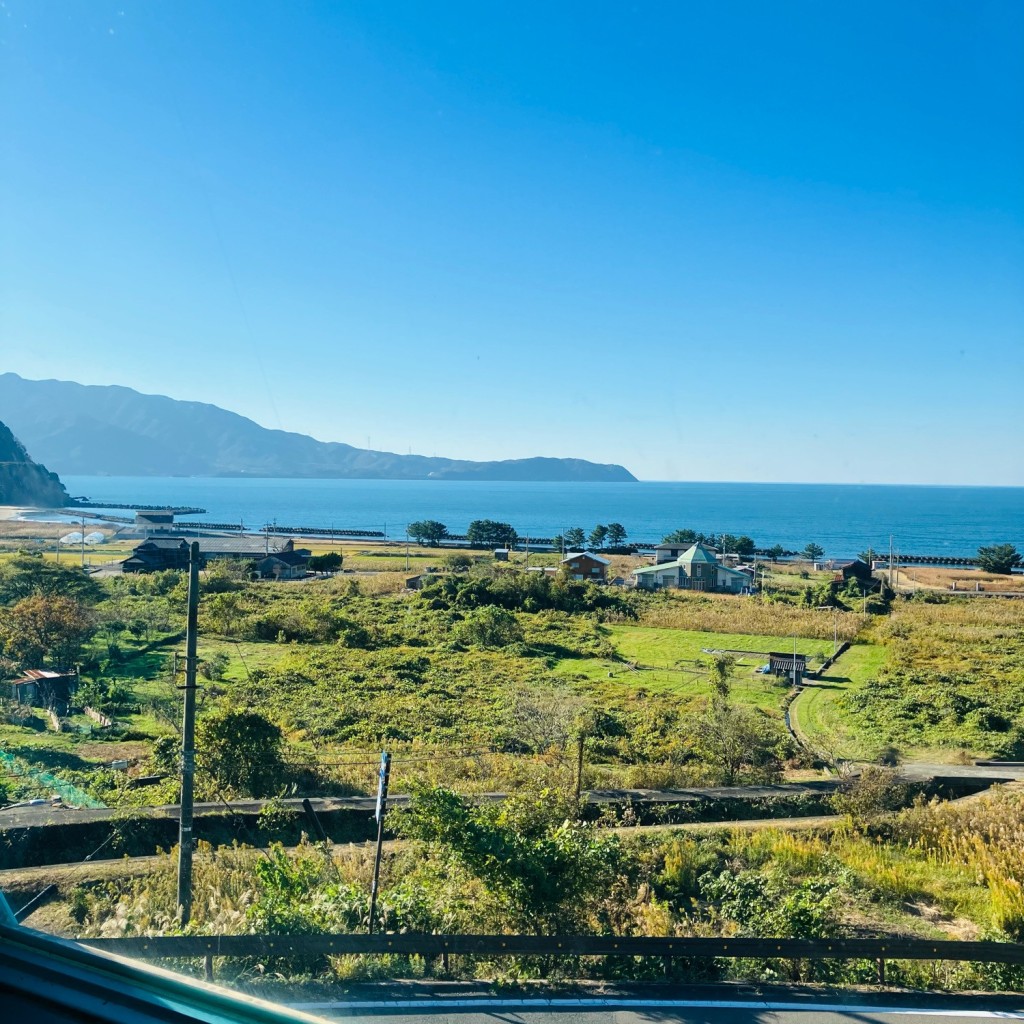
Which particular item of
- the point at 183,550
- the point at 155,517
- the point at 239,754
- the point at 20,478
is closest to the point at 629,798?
the point at 239,754

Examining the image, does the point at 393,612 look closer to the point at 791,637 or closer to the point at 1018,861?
the point at 791,637

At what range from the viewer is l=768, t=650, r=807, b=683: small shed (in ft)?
42.7

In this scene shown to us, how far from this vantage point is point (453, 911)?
11.9 ft

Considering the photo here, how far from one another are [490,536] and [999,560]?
2518 cm

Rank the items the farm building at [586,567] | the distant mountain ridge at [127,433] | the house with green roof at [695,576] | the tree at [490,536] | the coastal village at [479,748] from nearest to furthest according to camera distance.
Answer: the distant mountain ridge at [127,433]
the coastal village at [479,748]
the house with green roof at [695,576]
the farm building at [586,567]
the tree at [490,536]

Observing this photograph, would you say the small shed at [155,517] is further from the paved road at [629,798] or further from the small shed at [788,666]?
the small shed at [788,666]

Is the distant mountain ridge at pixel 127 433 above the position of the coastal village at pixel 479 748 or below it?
above

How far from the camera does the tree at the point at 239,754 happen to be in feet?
21.2

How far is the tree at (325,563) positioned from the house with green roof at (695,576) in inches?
435

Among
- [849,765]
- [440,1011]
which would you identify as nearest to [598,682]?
[849,765]

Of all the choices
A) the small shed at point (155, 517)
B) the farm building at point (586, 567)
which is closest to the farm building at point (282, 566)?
the small shed at point (155, 517)

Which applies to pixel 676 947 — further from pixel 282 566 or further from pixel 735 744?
pixel 282 566

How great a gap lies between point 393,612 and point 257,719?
11.0 metres

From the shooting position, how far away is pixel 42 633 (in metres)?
10.7
